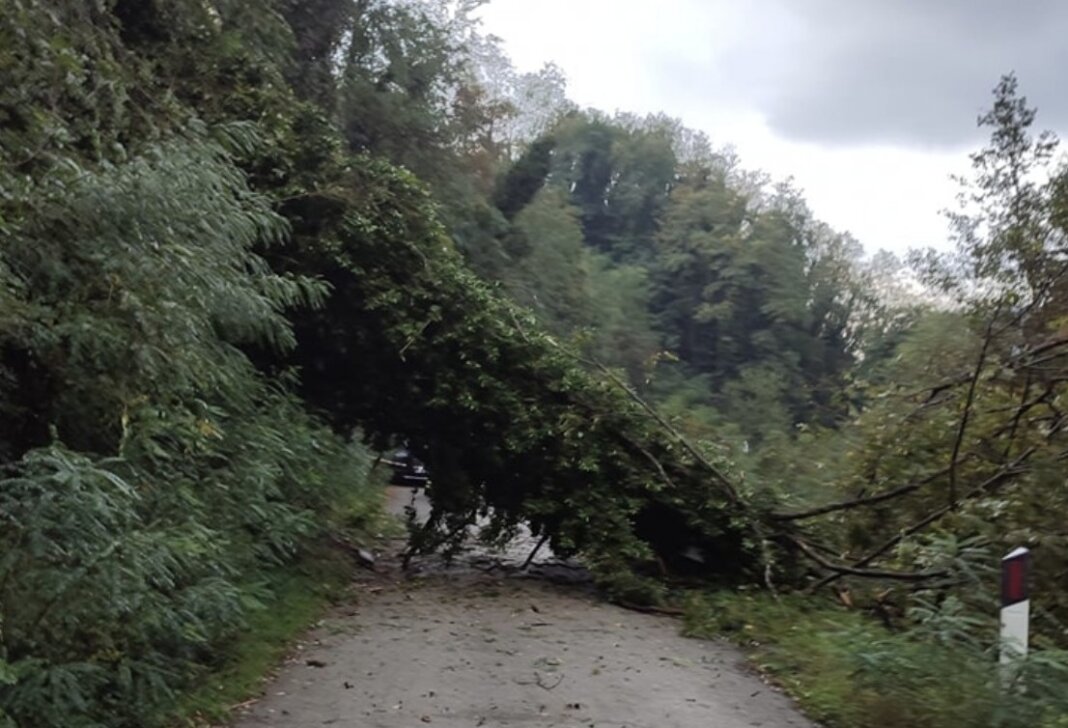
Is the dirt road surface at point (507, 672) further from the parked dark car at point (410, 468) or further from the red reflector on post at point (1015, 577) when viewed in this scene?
the parked dark car at point (410, 468)

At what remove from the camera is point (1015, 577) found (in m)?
7.68

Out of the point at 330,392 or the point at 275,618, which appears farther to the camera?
the point at 330,392

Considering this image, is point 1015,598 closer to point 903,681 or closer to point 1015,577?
point 1015,577

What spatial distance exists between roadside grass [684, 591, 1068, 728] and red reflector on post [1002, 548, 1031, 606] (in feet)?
1.32

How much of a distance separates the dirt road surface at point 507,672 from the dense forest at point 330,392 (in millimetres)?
855

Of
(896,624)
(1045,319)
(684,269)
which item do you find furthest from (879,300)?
(896,624)

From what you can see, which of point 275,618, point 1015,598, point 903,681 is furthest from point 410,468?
point 1015,598

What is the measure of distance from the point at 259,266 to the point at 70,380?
3.74 m

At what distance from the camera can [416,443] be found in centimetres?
1641

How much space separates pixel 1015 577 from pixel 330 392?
34.5 feet

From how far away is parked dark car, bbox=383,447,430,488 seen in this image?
16653mm

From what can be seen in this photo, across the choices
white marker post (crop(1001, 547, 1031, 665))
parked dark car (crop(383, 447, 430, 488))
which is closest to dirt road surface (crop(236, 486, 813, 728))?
white marker post (crop(1001, 547, 1031, 665))

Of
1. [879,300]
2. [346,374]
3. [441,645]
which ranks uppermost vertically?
[879,300]

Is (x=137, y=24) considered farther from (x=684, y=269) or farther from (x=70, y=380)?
(x=684, y=269)
